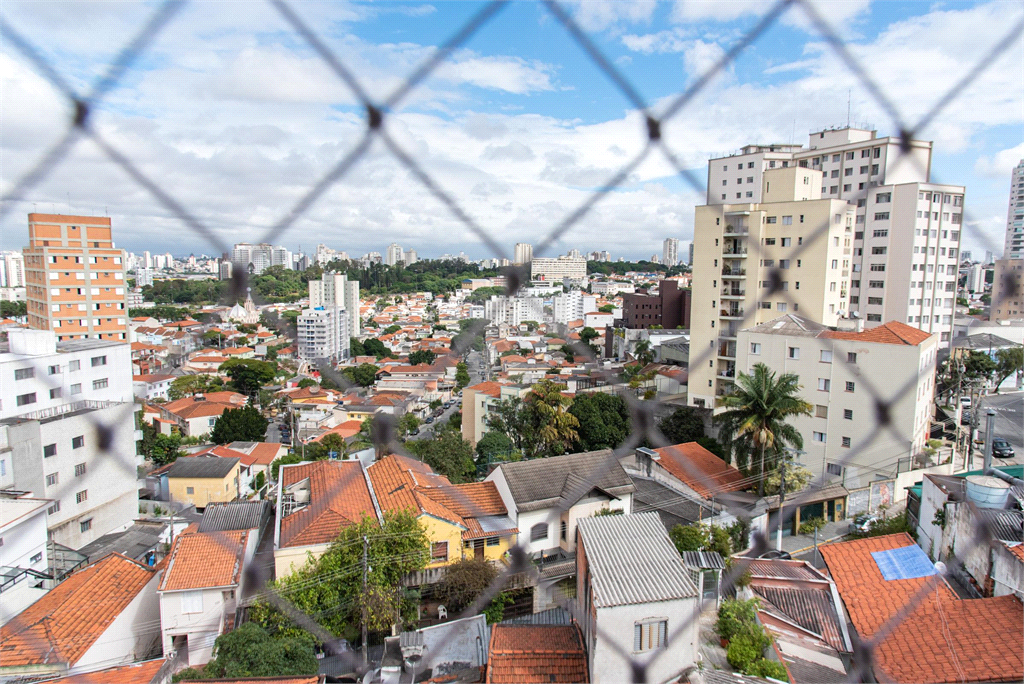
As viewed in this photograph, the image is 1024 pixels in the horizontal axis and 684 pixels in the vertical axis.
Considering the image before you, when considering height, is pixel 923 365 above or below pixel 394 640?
above

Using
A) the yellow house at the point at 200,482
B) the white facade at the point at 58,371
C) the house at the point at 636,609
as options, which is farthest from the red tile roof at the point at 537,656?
the yellow house at the point at 200,482

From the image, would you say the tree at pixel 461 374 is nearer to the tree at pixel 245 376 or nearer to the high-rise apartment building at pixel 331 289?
the high-rise apartment building at pixel 331 289

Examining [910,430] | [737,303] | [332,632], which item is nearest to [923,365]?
[910,430]

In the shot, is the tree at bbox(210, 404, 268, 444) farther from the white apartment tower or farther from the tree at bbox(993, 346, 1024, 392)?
the tree at bbox(993, 346, 1024, 392)

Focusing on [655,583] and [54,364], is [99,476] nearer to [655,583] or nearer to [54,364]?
[54,364]

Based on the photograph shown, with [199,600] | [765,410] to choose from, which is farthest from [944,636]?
[199,600]

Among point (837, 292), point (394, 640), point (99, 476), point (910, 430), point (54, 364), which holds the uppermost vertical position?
point (837, 292)
